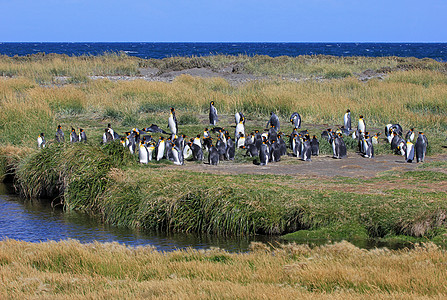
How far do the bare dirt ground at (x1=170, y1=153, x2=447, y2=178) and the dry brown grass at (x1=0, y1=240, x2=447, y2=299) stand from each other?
5.94 meters

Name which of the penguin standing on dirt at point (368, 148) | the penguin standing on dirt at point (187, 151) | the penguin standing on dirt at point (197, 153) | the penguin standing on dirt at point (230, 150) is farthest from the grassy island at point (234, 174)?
the penguin standing on dirt at point (187, 151)

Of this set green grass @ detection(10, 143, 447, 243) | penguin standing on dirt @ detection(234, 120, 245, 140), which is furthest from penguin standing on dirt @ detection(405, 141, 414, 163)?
penguin standing on dirt @ detection(234, 120, 245, 140)

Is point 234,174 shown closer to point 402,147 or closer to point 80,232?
point 80,232

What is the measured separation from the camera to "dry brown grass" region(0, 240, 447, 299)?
5.84 meters

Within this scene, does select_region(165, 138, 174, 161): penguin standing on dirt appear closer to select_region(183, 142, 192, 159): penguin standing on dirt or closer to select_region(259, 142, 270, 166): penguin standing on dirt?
select_region(183, 142, 192, 159): penguin standing on dirt

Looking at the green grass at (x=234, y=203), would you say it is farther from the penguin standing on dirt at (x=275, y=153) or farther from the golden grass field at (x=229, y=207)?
the penguin standing on dirt at (x=275, y=153)

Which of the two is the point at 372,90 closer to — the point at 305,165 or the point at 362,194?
the point at 305,165

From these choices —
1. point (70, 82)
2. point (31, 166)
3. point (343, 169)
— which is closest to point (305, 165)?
point (343, 169)

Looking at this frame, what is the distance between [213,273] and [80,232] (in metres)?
4.73

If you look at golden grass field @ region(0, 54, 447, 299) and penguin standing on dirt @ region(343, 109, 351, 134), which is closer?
golden grass field @ region(0, 54, 447, 299)

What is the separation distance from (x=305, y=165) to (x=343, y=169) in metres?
1.12

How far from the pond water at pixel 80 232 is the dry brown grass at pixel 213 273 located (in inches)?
73.3

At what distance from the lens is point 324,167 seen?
14.5 m

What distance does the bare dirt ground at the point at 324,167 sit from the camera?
13766 mm
